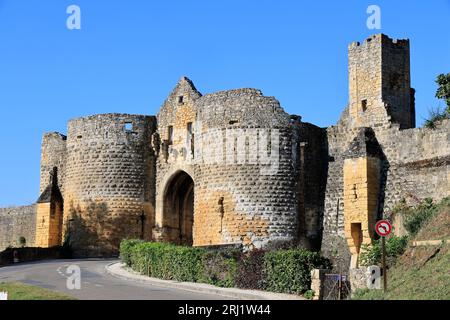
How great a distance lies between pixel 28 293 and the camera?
21578 mm

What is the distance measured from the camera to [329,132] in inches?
1382

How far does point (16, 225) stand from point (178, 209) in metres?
16.0

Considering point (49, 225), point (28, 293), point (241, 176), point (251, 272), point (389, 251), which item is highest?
point (241, 176)

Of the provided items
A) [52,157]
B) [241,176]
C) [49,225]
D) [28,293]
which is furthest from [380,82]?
[52,157]

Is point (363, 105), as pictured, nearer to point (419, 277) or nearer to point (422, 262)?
point (422, 262)

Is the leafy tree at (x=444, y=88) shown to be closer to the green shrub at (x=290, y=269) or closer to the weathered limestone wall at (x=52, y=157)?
the green shrub at (x=290, y=269)

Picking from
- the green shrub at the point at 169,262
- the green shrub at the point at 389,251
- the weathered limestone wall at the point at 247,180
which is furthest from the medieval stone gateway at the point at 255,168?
the green shrub at the point at 169,262

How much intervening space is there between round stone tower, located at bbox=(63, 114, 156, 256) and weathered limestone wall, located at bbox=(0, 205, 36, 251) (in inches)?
411

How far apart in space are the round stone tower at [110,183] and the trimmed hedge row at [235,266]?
975 centimetres

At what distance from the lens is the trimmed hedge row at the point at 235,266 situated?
2364 centimetres

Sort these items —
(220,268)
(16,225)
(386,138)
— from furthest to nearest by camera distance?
1. (16,225)
2. (386,138)
3. (220,268)

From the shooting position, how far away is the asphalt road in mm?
21359

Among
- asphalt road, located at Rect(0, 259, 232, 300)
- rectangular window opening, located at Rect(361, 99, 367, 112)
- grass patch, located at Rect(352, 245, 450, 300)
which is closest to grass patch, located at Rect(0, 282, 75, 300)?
asphalt road, located at Rect(0, 259, 232, 300)
